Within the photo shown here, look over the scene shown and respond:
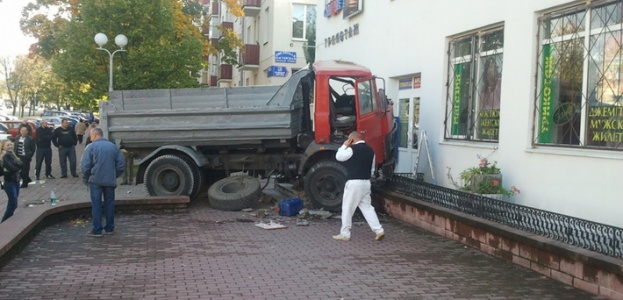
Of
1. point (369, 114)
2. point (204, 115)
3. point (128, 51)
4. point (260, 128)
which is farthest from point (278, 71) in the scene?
point (369, 114)

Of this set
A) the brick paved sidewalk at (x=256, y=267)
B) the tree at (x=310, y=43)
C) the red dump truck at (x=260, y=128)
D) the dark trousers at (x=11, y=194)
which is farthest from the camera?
the tree at (x=310, y=43)

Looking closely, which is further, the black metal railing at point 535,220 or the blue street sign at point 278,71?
the blue street sign at point 278,71

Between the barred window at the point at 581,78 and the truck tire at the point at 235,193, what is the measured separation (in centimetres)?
542

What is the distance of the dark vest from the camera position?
965cm

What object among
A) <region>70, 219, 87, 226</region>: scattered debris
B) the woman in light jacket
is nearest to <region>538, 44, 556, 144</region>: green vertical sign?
<region>70, 219, 87, 226</region>: scattered debris

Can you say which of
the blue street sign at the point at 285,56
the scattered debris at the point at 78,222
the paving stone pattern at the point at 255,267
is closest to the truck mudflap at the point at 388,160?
the paving stone pattern at the point at 255,267

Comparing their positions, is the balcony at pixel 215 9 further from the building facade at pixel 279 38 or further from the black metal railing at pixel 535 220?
the black metal railing at pixel 535 220

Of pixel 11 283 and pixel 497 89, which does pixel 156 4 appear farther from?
pixel 11 283

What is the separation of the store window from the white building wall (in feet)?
39.0

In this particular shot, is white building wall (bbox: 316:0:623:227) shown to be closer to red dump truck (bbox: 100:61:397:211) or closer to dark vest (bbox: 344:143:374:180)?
red dump truck (bbox: 100:61:397:211)

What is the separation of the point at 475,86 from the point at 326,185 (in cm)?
324

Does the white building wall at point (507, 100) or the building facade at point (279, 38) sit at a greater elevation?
the building facade at point (279, 38)

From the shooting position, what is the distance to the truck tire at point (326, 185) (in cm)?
1227

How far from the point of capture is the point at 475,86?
1198 centimetres
